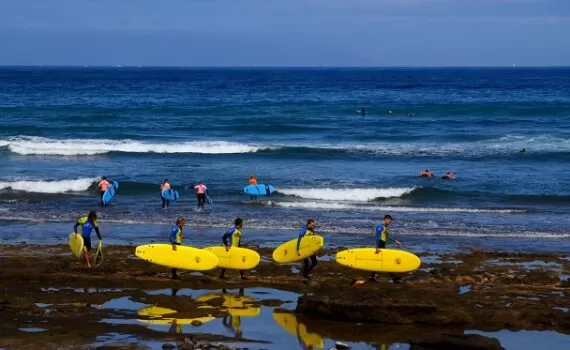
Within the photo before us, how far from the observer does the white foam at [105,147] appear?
43.5 m

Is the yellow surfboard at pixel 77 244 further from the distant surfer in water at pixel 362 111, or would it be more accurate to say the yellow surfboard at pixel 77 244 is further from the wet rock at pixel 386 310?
the distant surfer in water at pixel 362 111

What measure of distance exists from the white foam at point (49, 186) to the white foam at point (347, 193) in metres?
7.67

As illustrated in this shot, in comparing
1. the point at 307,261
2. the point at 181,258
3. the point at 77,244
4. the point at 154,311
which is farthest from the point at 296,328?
the point at 77,244

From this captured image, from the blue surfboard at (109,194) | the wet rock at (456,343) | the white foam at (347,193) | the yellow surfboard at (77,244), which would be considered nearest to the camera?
the wet rock at (456,343)

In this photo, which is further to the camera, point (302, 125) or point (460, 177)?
point (302, 125)

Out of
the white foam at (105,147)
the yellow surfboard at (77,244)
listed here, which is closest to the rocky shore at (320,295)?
the yellow surfboard at (77,244)

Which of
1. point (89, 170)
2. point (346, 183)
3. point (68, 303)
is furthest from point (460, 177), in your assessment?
point (68, 303)

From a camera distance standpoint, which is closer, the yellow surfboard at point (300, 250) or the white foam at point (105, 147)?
the yellow surfboard at point (300, 250)

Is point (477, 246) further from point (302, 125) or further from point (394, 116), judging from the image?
point (394, 116)

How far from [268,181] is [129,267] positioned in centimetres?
1600

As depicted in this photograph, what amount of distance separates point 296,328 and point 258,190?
54.3 ft

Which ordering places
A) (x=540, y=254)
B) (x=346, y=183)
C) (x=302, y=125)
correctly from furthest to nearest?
(x=302, y=125) → (x=346, y=183) → (x=540, y=254)

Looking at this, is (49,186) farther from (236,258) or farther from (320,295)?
(320,295)

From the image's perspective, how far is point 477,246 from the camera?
23.4m
